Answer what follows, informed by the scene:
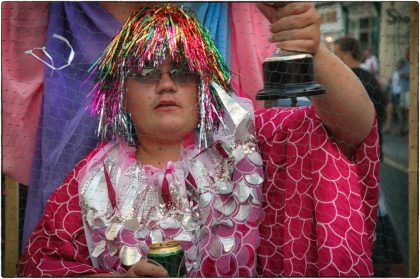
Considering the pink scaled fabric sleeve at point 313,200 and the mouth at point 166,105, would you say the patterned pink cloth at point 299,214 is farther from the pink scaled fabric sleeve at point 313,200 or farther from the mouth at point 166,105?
the mouth at point 166,105

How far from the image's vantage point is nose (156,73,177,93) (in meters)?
1.32

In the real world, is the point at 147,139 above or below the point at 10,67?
below

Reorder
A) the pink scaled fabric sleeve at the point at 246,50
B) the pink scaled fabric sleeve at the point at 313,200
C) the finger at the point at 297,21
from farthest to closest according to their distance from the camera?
the pink scaled fabric sleeve at the point at 246,50, the pink scaled fabric sleeve at the point at 313,200, the finger at the point at 297,21

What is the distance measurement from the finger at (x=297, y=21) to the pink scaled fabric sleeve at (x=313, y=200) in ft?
0.86

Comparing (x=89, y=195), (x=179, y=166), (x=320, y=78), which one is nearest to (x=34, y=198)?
(x=89, y=195)

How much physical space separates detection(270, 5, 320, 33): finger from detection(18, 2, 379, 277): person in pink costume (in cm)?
19

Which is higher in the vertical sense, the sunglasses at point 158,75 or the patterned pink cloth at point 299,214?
the sunglasses at point 158,75

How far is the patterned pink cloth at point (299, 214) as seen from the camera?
1288mm

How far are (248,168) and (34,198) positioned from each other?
68 centimetres

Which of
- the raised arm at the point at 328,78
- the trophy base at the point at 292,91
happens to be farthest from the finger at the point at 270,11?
the trophy base at the point at 292,91

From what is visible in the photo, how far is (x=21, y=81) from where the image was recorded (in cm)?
165

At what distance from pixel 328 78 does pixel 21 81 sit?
35.9 inches

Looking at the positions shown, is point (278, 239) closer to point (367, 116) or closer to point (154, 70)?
point (367, 116)

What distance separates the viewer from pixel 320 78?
4.01ft
